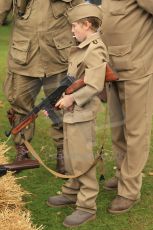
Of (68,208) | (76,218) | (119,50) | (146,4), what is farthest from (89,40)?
(68,208)

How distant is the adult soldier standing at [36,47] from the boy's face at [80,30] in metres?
1.11

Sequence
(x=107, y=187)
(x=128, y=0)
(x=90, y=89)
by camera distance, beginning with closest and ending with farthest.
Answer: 1. (x=90, y=89)
2. (x=128, y=0)
3. (x=107, y=187)

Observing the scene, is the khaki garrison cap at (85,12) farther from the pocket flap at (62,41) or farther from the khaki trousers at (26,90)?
the khaki trousers at (26,90)

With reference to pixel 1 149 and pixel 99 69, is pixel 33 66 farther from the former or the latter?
pixel 99 69

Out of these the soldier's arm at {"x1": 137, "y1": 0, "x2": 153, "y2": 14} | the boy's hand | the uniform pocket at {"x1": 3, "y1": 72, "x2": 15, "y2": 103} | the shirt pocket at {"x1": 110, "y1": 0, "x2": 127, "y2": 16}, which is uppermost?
the soldier's arm at {"x1": 137, "y1": 0, "x2": 153, "y2": 14}

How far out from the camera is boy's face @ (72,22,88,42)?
3990mm

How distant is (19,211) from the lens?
4398mm

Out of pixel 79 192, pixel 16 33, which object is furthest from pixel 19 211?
pixel 16 33

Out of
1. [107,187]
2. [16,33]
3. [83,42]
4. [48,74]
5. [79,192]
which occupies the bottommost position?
[107,187]

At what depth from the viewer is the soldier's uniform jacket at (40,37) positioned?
5074 mm

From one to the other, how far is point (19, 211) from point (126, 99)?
1283 mm

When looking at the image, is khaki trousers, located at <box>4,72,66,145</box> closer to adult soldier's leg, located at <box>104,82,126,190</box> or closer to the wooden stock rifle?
adult soldier's leg, located at <box>104,82,126,190</box>

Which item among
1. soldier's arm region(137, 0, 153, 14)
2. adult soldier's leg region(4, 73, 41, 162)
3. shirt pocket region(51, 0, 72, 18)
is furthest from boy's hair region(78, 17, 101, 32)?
adult soldier's leg region(4, 73, 41, 162)

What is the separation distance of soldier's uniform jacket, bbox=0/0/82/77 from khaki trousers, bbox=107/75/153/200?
2.57 ft
